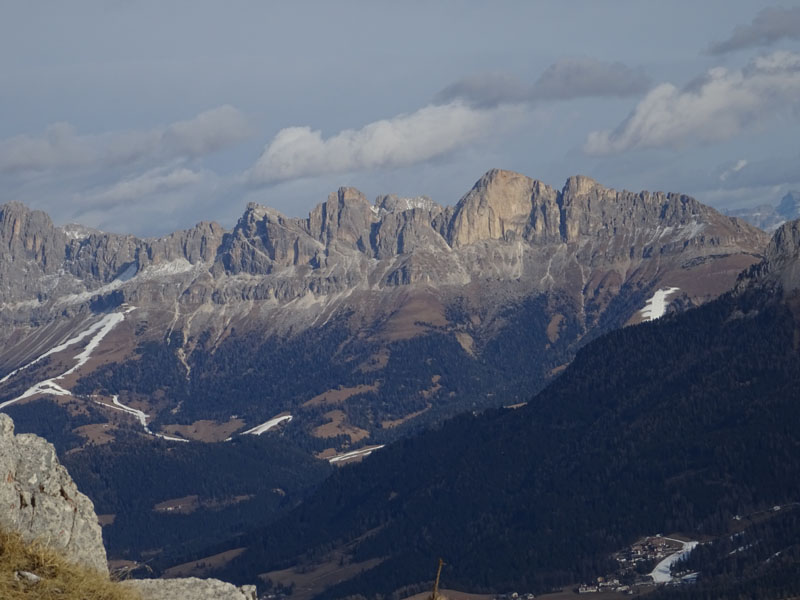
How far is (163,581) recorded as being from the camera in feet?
121

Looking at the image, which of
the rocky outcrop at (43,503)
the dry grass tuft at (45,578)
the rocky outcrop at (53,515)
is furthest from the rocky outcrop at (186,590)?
the dry grass tuft at (45,578)

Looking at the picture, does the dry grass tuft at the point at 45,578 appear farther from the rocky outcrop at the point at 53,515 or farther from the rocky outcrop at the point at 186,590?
the rocky outcrop at the point at 186,590

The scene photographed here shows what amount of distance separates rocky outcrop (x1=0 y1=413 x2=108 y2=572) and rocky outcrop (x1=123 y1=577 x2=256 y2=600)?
155 centimetres

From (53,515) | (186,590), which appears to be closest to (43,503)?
(53,515)

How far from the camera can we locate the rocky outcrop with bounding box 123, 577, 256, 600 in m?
35.7

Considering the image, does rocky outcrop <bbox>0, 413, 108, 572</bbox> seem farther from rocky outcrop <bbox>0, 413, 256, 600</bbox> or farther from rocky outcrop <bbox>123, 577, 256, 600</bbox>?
rocky outcrop <bbox>123, 577, 256, 600</bbox>

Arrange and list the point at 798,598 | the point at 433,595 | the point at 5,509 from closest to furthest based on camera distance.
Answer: the point at 433,595
the point at 5,509
the point at 798,598

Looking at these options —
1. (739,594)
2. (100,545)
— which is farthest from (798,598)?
(100,545)

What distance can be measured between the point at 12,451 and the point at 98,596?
6435 mm

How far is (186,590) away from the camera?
36062 millimetres

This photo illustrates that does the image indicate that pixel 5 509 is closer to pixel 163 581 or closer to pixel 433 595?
pixel 163 581

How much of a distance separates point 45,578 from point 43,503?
478 centimetres

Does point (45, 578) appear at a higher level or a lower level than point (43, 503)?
lower

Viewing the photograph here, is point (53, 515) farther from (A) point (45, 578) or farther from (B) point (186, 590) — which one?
(A) point (45, 578)
